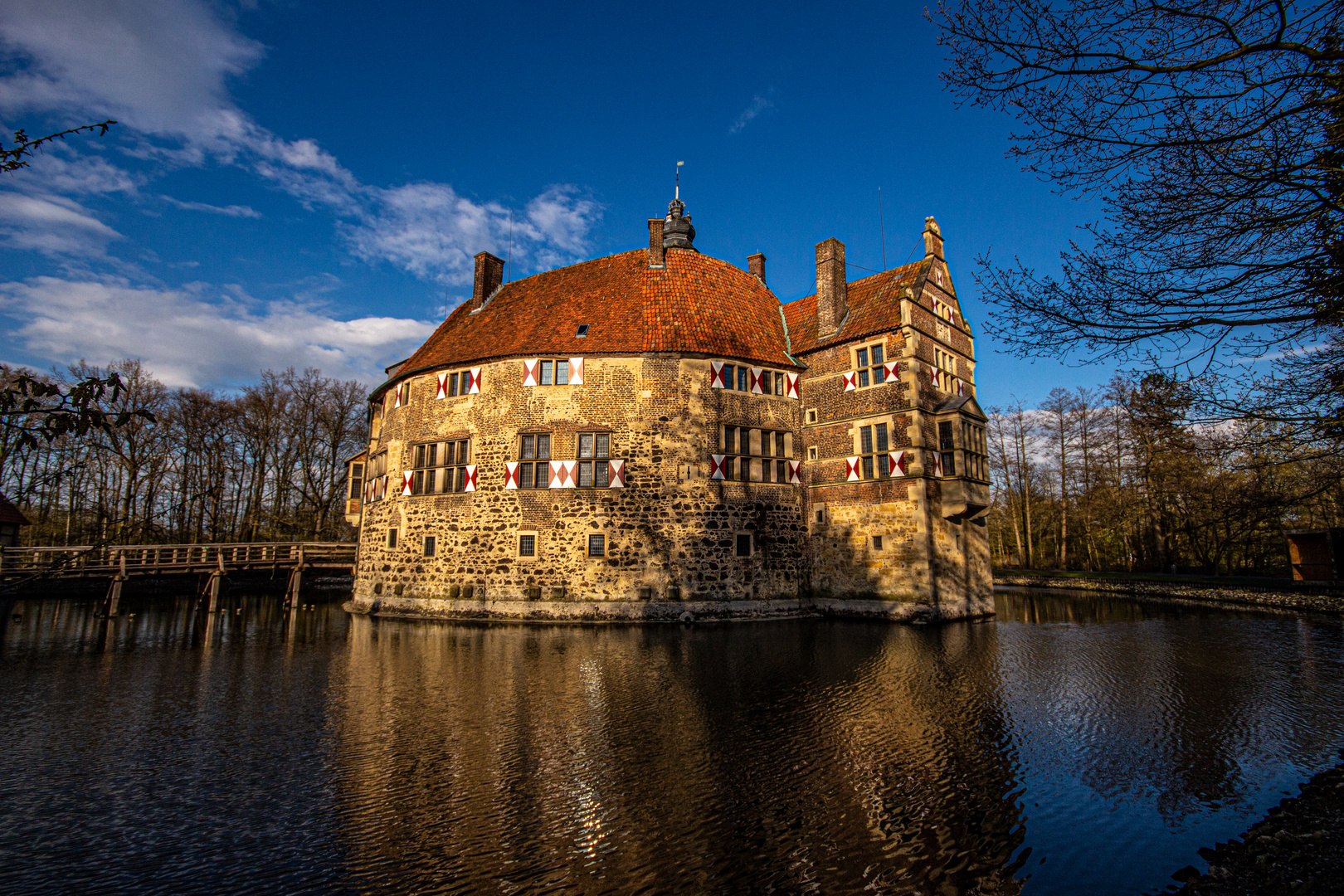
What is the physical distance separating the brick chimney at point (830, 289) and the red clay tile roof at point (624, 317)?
1.82 metres

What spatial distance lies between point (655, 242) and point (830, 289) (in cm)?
676

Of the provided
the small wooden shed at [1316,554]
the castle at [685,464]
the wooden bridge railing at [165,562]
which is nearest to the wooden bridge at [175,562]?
the wooden bridge railing at [165,562]

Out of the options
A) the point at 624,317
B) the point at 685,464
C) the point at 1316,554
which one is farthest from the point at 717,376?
the point at 1316,554

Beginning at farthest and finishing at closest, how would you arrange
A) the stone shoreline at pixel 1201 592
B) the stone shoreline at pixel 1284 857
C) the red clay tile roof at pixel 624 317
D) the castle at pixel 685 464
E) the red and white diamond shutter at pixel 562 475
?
the stone shoreline at pixel 1201 592
the red clay tile roof at pixel 624 317
the red and white diamond shutter at pixel 562 475
the castle at pixel 685 464
the stone shoreline at pixel 1284 857

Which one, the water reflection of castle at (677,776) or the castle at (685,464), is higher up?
the castle at (685,464)

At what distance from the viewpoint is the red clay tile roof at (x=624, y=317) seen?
20906 millimetres

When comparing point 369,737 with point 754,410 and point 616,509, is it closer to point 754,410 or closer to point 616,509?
point 616,509

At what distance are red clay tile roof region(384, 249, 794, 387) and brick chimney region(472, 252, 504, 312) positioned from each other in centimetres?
55

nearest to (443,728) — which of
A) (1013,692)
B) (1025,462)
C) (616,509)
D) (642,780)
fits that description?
(642,780)

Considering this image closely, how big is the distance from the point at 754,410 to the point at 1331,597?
19.8 meters

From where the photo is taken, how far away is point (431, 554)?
2127 centimetres

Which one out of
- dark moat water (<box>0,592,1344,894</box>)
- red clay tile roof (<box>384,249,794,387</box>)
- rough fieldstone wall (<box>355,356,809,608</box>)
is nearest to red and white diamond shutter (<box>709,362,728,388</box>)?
rough fieldstone wall (<box>355,356,809,608</box>)

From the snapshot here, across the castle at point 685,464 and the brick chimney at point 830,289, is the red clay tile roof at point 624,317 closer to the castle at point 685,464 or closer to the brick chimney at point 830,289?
the castle at point 685,464

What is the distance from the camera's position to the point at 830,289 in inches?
924
